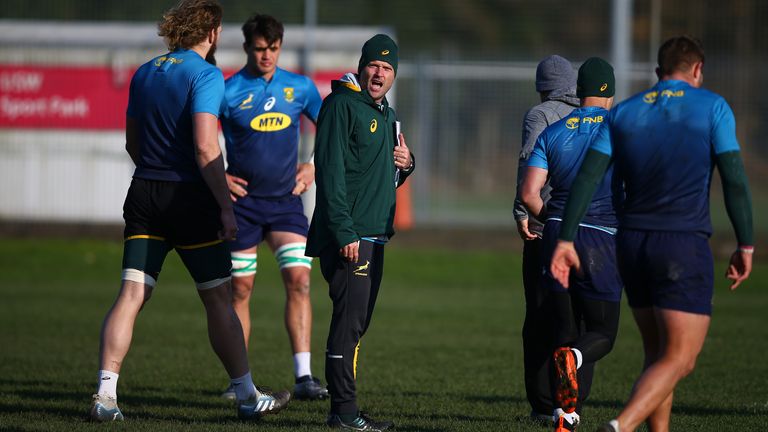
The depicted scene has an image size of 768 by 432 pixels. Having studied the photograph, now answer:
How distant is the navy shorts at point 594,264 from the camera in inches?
239

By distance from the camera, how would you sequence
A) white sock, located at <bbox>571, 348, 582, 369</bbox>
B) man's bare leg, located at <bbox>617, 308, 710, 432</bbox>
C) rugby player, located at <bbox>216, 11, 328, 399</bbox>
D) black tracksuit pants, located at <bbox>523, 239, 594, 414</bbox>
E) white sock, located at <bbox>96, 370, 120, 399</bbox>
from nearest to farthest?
man's bare leg, located at <bbox>617, 308, 710, 432</bbox>, white sock, located at <bbox>571, 348, 582, 369</bbox>, white sock, located at <bbox>96, 370, 120, 399</bbox>, black tracksuit pants, located at <bbox>523, 239, 594, 414</bbox>, rugby player, located at <bbox>216, 11, 328, 399</bbox>

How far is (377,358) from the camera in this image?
382 inches

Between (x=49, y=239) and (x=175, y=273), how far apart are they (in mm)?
4541

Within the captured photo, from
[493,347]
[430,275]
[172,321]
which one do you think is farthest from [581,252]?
[430,275]

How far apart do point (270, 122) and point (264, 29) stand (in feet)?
2.22

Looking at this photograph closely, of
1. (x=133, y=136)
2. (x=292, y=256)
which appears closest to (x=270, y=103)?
(x=292, y=256)

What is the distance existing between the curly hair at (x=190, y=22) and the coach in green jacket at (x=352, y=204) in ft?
2.66

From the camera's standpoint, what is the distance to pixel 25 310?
42.4 feet

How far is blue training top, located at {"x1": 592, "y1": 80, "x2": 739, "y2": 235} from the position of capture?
497 centimetres

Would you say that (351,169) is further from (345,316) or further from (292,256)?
(292,256)

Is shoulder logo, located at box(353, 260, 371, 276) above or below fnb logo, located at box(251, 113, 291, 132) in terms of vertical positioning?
below

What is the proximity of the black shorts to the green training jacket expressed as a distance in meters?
0.57

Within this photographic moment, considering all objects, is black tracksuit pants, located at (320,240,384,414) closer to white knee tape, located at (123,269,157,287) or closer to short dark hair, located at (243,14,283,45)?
white knee tape, located at (123,269,157,287)

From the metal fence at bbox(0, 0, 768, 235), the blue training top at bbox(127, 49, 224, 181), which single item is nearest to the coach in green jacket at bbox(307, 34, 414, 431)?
the blue training top at bbox(127, 49, 224, 181)
